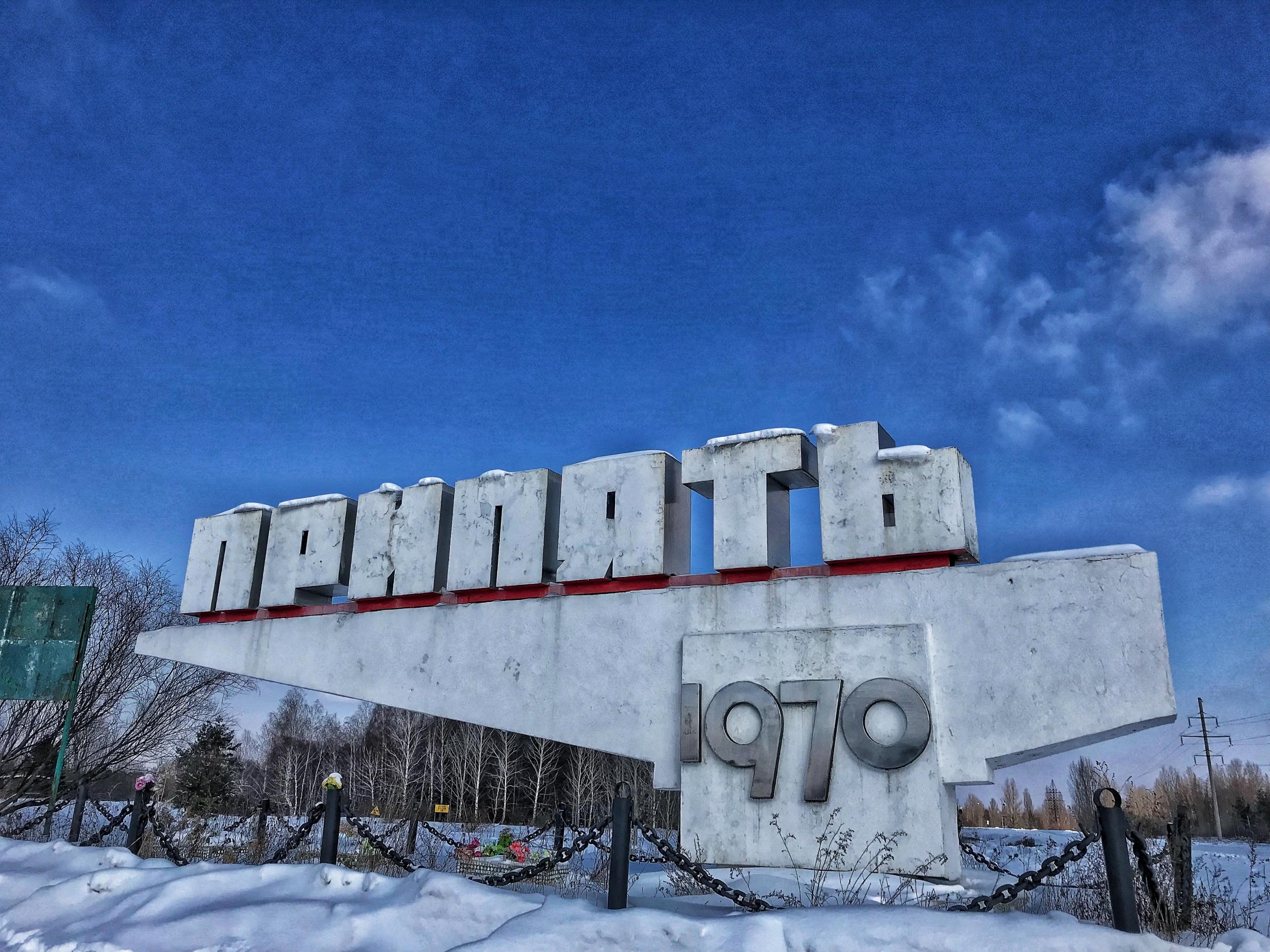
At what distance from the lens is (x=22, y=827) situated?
41.6 ft

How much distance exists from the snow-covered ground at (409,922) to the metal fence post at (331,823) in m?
0.76

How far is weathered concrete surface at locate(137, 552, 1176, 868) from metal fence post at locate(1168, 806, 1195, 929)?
2.85 feet

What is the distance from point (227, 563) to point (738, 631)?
8.37m

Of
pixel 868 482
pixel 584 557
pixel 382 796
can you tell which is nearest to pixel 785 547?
pixel 868 482

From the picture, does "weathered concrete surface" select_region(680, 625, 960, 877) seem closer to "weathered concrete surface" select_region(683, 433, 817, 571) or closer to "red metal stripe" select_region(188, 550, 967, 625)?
"red metal stripe" select_region(188, 550, 967, 625)

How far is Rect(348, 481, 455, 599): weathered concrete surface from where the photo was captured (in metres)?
12.4

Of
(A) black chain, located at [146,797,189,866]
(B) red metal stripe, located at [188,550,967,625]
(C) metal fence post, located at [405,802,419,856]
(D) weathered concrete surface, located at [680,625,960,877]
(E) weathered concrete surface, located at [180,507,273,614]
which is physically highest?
(E) weathered concrete surface, located at [180,507,273,614]

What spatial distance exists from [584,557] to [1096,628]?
5.72m

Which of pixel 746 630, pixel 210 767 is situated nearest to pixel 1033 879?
pixel 746 630

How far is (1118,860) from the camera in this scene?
18.4ft

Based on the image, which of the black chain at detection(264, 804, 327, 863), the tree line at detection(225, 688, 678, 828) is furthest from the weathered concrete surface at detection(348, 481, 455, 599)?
the tree line at detection(225, 688, 678, 828)

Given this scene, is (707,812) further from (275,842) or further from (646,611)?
(275,842)

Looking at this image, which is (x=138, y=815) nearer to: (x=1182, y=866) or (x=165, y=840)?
(x=165, y=840)

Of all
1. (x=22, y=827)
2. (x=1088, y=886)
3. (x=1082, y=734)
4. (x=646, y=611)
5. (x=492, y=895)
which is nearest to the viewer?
(x=492, y=895)
